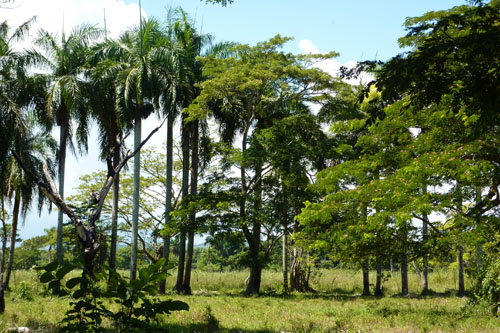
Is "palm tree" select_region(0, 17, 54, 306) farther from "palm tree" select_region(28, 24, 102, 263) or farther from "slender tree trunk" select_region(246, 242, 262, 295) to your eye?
"slender tree trunk" select_region(246, 242, 262, 295)

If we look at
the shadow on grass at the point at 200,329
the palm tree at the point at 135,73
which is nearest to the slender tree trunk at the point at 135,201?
the palm tree at the point at 135,73

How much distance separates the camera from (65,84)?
74.4ft

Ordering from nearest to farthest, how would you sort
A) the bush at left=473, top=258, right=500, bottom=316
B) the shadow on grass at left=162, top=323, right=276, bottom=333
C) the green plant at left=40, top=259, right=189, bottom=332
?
the green plant at left=40, top=259, right=189, bottom=332 → the shadow on grass at left=162, top=323, right=276, bottom=333 → the bush at left=473, top=258, right=500, bottom=316

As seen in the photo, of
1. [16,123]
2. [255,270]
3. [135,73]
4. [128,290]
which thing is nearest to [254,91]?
[135,73]

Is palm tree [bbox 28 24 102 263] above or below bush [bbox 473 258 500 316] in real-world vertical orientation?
above

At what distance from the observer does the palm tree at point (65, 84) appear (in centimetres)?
2259

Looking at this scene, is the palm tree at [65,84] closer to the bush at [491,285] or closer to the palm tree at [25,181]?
the palm tree at [25,181]

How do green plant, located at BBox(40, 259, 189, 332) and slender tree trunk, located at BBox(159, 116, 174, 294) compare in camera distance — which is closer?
green plant, located at BBox(40, 259, 189, 332)

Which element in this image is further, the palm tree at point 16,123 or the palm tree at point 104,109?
the palm tree at point 104,109

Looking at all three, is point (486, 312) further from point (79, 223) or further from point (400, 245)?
point (79, 223)

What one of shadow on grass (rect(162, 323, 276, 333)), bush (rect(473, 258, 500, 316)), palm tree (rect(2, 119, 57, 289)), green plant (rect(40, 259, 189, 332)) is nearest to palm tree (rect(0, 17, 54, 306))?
palm tree (rect(2, 119, 57, 289))

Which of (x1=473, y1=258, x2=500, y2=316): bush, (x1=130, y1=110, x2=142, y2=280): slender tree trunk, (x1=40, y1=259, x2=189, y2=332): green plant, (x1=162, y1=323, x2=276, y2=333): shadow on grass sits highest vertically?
(x1=130, y1=110, x2=142, y2=280): slender tree trunk

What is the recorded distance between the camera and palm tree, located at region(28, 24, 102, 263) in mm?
22594

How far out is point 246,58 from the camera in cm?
2298
